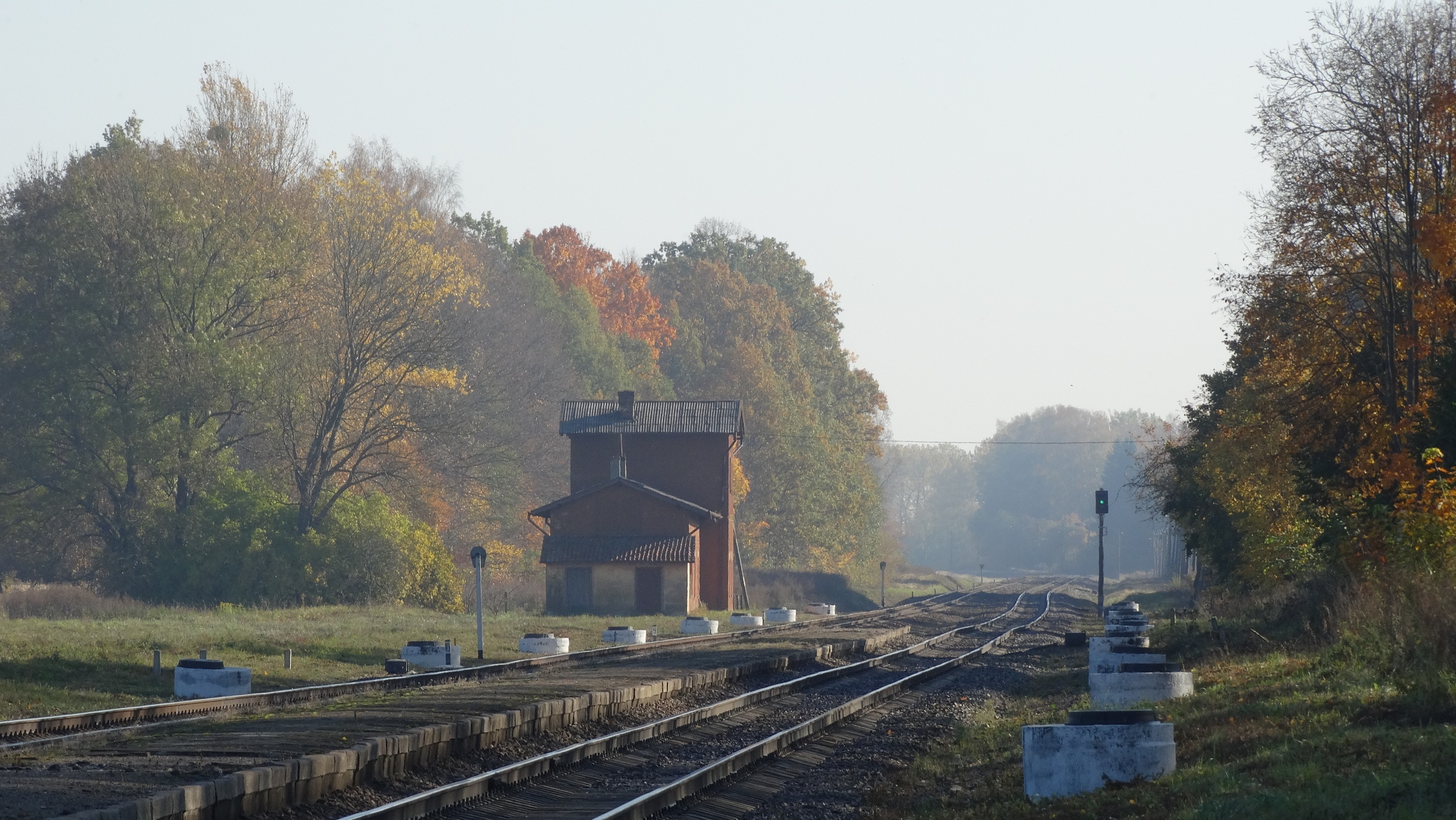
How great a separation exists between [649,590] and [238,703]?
35.7m

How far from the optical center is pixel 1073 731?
1166 centimetres

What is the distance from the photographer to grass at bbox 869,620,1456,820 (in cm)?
940

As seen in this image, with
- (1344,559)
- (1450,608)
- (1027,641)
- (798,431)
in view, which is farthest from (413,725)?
(798,431)

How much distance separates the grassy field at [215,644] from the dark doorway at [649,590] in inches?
348

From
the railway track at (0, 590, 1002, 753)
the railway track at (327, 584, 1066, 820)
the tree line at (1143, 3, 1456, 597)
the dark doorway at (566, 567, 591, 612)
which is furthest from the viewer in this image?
the dark doorway at (566, 567, 591, 612)

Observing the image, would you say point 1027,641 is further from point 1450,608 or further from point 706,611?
point 1450,608

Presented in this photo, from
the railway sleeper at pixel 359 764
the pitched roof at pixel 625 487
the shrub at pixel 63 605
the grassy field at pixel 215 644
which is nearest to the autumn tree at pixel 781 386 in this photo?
the pitched roof at pixel 625 487

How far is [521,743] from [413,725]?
1.20 meters

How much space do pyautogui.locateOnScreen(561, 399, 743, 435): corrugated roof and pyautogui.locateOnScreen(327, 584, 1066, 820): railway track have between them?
35122 mm

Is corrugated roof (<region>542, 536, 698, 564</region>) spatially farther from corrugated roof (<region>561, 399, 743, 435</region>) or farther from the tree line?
the tree line

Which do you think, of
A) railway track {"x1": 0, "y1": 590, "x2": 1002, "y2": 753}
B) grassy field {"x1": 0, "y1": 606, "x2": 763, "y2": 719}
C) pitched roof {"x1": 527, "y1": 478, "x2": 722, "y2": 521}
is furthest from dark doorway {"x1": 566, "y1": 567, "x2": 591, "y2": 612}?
railway track {"x1": 0, "y1": 590, "x2": 1002, "y2": 753}

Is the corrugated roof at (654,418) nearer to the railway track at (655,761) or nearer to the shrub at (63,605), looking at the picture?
the shrub at (63,605)

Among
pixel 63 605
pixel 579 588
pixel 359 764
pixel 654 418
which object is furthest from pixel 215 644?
pixel 654 418

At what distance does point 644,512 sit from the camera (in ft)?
187
